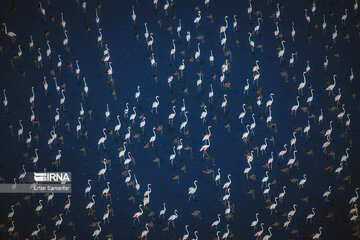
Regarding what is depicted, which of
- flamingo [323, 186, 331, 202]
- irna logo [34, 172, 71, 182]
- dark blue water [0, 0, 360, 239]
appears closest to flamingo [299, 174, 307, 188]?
dark blue water [0, 0, 360, 239]

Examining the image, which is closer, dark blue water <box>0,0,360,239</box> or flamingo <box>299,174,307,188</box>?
dark blue water <box>0,0,360,239</box>

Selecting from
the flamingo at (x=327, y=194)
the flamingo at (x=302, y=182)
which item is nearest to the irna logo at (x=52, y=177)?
the flamingo at (x=302, y=182)

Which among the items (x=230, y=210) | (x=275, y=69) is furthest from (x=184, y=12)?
(x=230, y=210)

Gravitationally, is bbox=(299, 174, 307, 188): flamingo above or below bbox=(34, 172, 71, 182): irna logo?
below

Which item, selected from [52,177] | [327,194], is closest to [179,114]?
[52,177]

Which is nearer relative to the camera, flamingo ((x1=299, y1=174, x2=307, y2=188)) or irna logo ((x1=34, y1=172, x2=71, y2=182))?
irna logo ((x1=34, y1=172, x2=71, y2=182))

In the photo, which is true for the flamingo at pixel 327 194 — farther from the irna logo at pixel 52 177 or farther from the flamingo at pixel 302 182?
the irna logo at pixel 52 177

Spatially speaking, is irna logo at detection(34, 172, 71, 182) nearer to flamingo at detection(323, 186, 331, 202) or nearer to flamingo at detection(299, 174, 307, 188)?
flamingo at detection(299, 174, 307, 188)

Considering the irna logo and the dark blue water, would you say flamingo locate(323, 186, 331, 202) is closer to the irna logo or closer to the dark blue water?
the dark blue water

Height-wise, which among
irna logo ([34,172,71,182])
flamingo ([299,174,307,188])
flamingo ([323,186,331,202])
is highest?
irna logo ([34,172,71,182])

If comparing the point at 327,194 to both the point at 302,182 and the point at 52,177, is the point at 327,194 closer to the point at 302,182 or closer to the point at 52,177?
the point at 302,182
